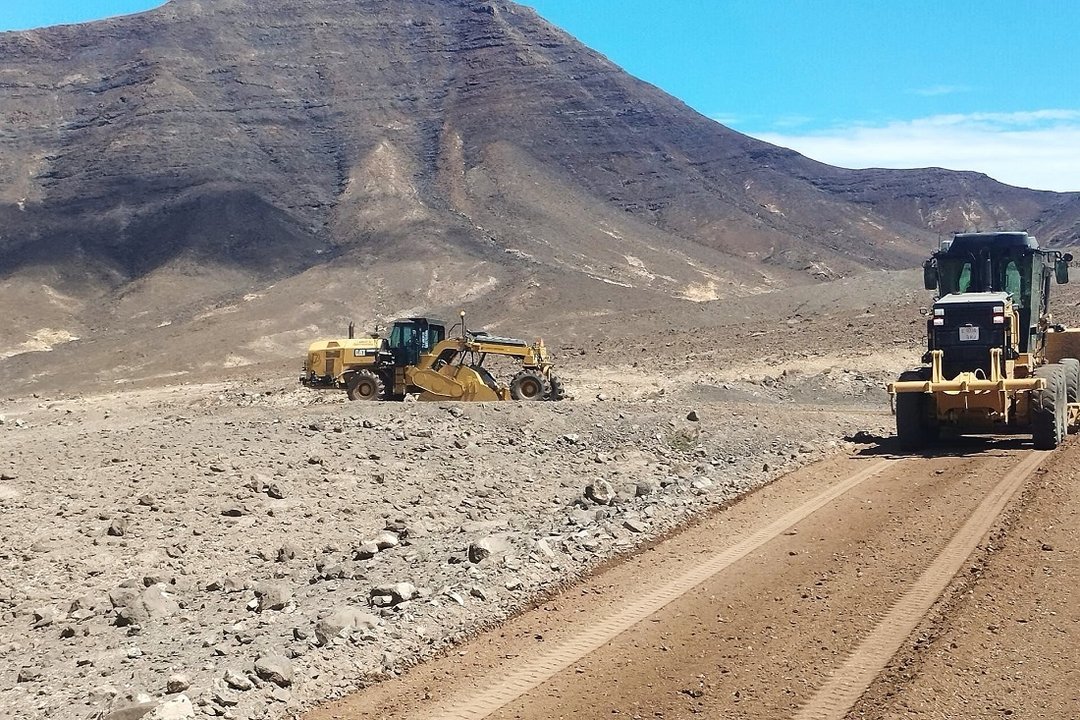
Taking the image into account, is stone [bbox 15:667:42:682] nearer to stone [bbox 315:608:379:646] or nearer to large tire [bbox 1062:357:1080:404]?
stone [bbox 315:608:379:646]

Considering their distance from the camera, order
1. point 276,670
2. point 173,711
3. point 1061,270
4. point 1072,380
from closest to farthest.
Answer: point 173,711
point 276,670
point 1072,380
point 1061,270

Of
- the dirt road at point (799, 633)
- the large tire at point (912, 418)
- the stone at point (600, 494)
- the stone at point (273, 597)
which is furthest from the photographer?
the large tire at point (912, 418)

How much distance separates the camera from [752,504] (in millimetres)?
11797

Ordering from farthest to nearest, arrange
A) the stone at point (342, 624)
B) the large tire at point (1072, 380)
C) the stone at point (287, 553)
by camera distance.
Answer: the large tire at point (1072, 380), the stone at point (287, 553), the stone at point (342, 624)

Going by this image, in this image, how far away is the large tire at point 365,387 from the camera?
2497 cm

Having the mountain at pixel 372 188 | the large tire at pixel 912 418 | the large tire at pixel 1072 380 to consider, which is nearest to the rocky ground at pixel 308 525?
→ the large tire at pixel 912 418

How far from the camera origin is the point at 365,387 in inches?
987

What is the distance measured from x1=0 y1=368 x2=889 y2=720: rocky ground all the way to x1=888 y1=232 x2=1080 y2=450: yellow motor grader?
1.90m

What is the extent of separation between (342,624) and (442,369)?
1677cm

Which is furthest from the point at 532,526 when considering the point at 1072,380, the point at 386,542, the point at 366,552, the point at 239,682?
the point at 1072,380

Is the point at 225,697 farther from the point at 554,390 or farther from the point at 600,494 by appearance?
the point at 554,390

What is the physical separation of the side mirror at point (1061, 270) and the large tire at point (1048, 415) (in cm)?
233

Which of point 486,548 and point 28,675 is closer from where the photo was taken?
point 28,675

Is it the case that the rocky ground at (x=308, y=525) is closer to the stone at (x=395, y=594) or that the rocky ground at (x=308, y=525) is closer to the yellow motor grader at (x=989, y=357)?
the stone at (x=395, y=594)
